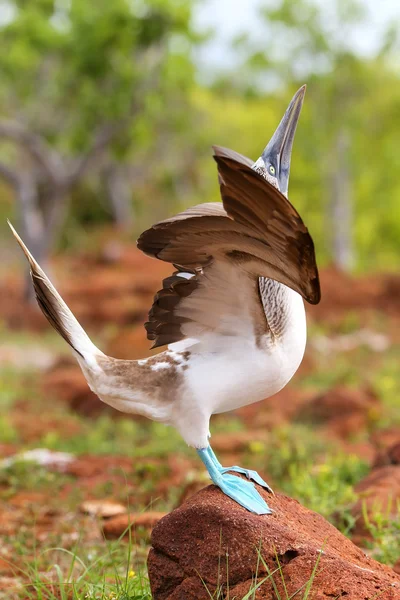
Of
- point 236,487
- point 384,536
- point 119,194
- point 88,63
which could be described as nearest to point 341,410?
point 384,536

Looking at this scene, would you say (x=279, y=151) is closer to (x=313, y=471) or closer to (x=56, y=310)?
(x=56, y=310)

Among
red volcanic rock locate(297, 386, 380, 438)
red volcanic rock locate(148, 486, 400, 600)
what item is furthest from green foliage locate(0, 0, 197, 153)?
red volcanic rock locate(148, 486, 400, 600)

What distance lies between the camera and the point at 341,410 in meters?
7.10

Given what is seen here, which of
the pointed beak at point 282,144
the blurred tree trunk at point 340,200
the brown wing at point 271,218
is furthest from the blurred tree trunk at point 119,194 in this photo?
the brown wing at point 271,218

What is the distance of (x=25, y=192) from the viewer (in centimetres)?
1425

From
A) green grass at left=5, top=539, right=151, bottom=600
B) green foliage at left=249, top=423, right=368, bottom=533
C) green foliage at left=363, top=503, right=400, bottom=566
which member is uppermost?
green grass at left=5, top=539, right=151, bottom=600

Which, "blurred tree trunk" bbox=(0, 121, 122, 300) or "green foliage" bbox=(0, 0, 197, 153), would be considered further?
"blurred tree trunk" bbox=(0, 121, 122, 300)

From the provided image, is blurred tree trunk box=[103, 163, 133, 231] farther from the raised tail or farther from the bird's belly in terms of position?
the bird's belly

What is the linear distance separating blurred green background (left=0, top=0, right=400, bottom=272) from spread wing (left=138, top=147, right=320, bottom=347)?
35.1 ft

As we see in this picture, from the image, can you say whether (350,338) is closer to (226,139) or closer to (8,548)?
(8,548)

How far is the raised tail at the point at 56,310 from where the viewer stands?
2365 millimetres

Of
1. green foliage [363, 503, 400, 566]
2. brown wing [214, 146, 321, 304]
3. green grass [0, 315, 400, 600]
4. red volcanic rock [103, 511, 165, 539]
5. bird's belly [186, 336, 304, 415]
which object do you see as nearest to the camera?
brown wing [214, 146, 321, 304]

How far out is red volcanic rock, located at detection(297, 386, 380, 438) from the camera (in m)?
6.79

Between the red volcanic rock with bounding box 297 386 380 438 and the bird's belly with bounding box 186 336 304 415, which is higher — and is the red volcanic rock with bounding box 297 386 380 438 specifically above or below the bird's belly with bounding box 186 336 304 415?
below
